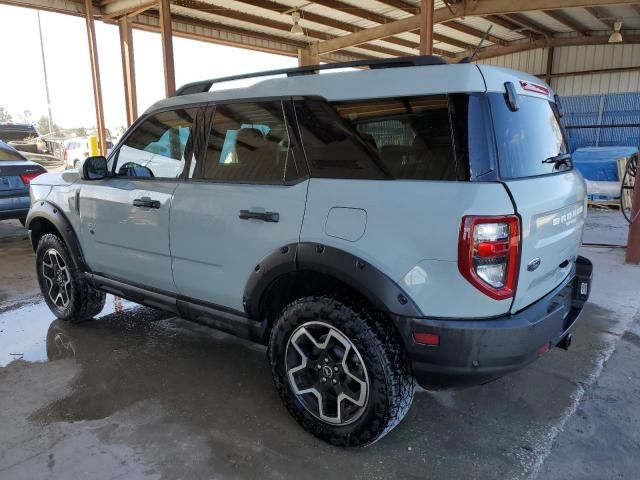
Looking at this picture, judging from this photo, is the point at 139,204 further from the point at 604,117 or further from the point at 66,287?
the point at 604,117

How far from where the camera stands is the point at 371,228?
6.84 feet

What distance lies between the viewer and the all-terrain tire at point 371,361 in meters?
2.15

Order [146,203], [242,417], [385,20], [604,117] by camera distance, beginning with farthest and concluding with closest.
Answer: [604,117]
[385,20]
[146,203]
[242,417]

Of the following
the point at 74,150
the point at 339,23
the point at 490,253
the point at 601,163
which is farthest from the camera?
the point at 74,150

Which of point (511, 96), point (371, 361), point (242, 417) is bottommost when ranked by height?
point (242, 417)

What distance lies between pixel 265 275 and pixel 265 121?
849 mm

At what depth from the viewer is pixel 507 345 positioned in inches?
78.1

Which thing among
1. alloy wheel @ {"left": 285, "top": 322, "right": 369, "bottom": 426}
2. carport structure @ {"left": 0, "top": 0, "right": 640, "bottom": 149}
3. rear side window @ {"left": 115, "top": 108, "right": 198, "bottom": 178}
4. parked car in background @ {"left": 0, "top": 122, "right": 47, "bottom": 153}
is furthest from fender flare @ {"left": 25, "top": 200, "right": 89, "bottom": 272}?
parked car in background @ {"left": 0, "top": 122, "right": 47, "bottom": 153}

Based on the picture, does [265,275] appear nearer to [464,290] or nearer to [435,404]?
[464,290]

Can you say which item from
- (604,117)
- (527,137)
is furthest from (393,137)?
(604,117)

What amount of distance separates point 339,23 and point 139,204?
12612 mm

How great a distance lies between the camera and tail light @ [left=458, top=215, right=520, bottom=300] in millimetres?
1871

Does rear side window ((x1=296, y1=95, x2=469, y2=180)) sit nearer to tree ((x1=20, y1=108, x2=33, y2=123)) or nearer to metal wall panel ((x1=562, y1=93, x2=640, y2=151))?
metal wall panel ((x1=562, y1=93, x2=640, y2=151))

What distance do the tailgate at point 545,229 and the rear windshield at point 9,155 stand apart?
25.6 feet
